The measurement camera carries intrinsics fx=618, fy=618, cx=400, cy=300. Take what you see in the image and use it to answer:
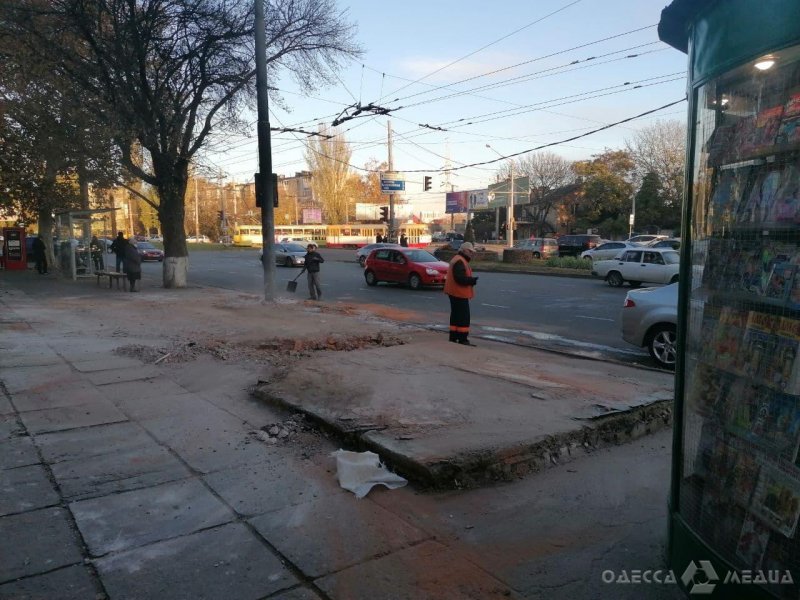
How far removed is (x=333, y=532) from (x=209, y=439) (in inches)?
78.6

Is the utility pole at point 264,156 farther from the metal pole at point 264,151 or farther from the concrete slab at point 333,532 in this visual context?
the concrete slab at point 333,532

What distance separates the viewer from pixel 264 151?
15.9m

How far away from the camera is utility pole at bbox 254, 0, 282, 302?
50.6 ft

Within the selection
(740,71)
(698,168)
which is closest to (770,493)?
(698,168)

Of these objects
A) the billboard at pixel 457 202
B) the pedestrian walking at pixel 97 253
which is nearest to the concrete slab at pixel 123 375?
the pedestrian walking at pixel 97 253

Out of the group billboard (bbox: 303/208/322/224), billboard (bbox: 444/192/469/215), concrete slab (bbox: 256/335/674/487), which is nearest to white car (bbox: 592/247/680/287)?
concrete slab (bbox: 256/335/674/487)

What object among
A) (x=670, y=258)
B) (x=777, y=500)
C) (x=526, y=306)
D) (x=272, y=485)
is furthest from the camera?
(x=670, y=258)

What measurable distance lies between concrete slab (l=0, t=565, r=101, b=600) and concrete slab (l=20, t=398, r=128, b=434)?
2.57 metres

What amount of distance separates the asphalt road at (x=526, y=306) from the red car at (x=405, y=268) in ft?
1.34

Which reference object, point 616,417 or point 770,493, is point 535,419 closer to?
point 616,417

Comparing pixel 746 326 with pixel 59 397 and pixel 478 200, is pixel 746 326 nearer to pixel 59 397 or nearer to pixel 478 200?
pixel 59 397

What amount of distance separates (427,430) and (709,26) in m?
3.34

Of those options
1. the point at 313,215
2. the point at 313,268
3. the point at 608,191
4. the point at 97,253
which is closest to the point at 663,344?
the point at 313,268

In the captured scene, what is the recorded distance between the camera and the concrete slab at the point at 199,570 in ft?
9.63
